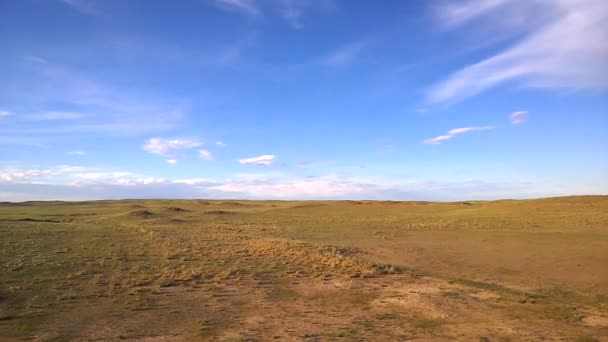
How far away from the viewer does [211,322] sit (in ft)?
Result: 38.4

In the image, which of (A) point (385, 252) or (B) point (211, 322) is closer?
(B) point (211, 322)

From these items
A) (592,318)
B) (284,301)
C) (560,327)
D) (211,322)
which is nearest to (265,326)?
(211,322)

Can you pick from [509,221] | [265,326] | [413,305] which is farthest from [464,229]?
[265,326]

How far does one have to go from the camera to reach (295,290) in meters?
15.6

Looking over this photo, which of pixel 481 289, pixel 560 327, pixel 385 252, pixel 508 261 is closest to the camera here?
pixel 560 327

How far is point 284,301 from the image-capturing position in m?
14.0

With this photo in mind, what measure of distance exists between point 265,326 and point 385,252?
603 inches

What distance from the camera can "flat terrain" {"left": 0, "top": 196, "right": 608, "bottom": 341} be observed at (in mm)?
10859

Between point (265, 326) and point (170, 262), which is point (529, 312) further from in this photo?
point (170, 262)

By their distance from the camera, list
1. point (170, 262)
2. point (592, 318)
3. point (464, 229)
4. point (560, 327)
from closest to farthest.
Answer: point (560, 327) < point (592, 318) < point (170, 262) < point (464, 229)

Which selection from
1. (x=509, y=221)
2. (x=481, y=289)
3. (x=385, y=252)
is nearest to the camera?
(x=481, y=289)

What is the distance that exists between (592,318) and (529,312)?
1.32m

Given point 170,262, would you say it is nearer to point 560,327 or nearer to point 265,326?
point 265,326

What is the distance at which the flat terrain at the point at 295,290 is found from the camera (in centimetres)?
1086
